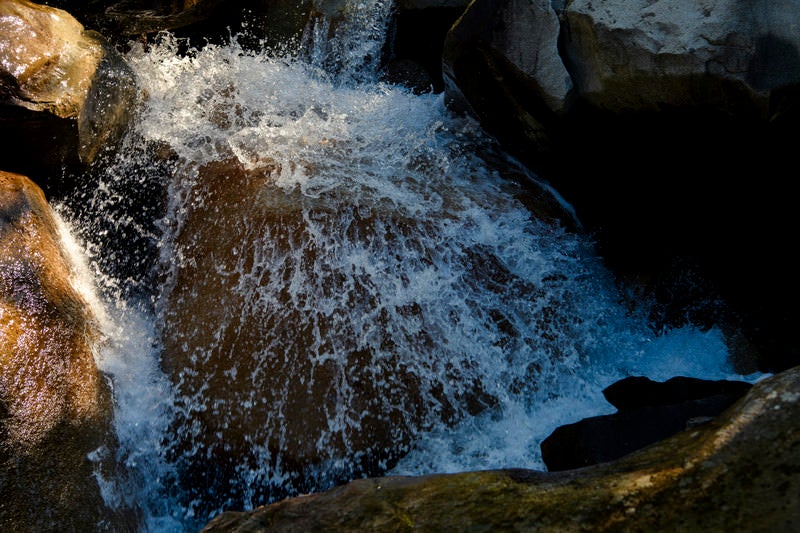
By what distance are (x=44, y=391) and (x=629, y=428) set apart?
2.68 m

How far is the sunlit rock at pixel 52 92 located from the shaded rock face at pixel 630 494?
2.91m

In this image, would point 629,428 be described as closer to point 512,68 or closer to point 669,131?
point 669,131

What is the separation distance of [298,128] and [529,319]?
208 cm

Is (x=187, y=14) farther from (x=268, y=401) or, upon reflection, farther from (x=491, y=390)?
(x=491, y=390)

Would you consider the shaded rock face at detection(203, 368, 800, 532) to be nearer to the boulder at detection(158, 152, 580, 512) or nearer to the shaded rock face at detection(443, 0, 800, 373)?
the boulder at detection(158, 152, 580, 512)

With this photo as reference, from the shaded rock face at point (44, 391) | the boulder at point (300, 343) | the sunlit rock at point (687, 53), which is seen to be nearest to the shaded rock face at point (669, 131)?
the sunlit rock at point (687, 53)

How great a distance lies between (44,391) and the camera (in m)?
2.99

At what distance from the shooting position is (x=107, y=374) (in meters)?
3.46

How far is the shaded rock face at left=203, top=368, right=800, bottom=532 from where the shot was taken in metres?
1.58

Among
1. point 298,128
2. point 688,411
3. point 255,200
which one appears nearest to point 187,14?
point 298,128

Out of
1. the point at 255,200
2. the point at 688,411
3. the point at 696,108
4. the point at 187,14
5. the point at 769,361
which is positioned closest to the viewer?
the point at 688,411

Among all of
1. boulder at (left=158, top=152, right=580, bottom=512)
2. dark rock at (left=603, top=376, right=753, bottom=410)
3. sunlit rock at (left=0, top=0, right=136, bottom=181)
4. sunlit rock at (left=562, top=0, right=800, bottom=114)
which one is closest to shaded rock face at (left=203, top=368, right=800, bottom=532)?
boulder at (left=158, top=152, right=580, bottom=512)

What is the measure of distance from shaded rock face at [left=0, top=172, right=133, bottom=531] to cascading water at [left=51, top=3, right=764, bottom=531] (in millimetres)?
171

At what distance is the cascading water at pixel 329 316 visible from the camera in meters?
3.39
